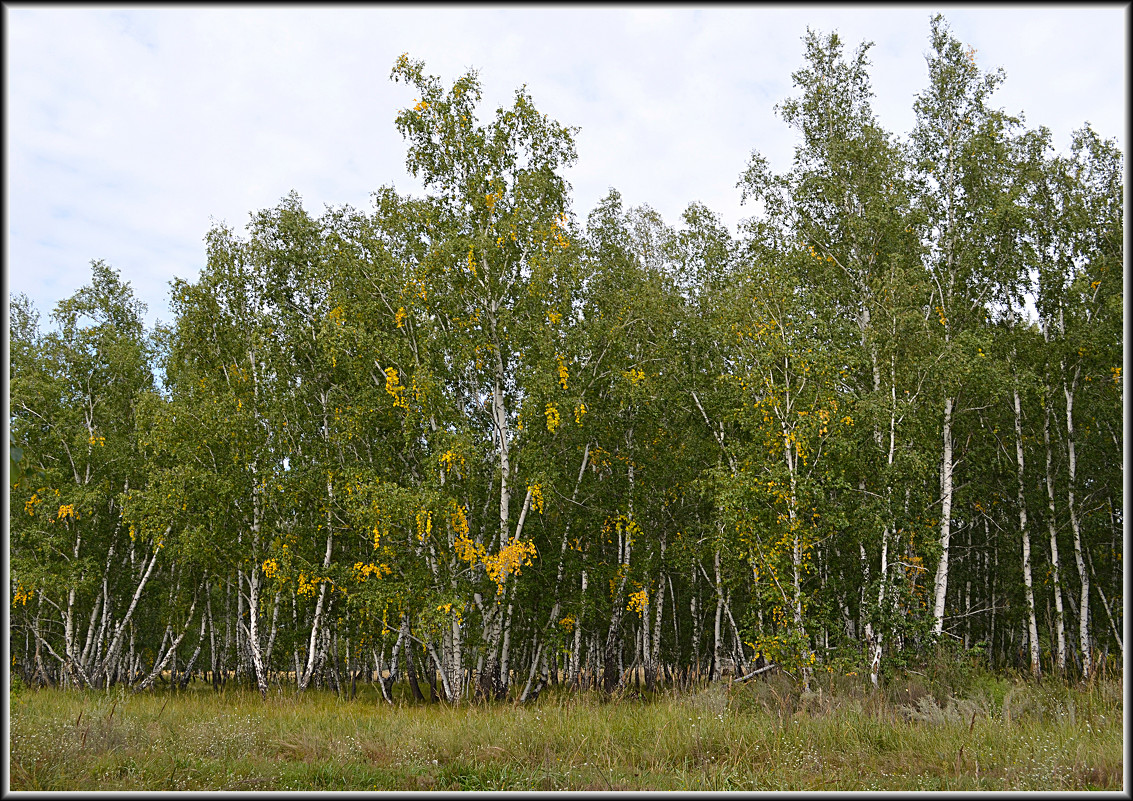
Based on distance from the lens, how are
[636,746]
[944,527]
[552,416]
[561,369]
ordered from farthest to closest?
[561,369] → [552,416] → [944,527] → [636,746]

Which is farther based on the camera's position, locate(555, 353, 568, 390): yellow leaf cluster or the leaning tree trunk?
locate(555, 353, 568, 390): yellow leaf cluster

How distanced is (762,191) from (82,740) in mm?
14431

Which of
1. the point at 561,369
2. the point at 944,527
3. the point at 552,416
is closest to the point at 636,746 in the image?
the point at 552,416

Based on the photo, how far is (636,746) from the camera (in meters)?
7.72

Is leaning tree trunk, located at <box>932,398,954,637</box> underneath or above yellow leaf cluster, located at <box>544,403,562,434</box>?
underneath

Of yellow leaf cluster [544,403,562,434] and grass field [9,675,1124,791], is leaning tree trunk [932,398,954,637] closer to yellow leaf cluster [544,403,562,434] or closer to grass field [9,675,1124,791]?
grass field [9,675,1124,791]

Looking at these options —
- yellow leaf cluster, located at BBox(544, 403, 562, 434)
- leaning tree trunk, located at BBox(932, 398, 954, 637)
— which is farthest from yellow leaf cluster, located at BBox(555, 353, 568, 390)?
leaning tree trunk, located at BBox(932, 398, 954, 637)

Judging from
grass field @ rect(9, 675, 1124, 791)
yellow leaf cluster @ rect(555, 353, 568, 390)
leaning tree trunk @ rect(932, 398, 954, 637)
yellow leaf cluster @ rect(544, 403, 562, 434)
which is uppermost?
yellow leaf cluster @ rect(555, 353, 568, 390)

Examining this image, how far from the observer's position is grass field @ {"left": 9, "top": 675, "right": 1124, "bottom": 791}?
21.2ft

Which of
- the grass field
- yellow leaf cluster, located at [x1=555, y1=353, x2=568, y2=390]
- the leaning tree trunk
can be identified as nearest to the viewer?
the grass field

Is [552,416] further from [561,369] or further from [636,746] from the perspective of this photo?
[636,746]

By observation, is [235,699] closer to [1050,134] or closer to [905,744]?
[905,744]

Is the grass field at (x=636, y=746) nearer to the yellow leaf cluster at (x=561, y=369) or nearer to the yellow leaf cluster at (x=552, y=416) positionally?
the yellow leaf cluster at (x=552, y=416)

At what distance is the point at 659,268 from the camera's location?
18266mm
